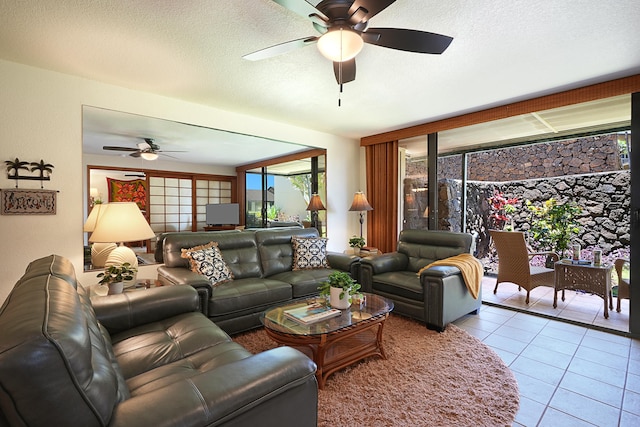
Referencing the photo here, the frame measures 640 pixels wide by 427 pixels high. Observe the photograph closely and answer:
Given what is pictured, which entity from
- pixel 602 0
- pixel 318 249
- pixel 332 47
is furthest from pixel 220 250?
pixel 602 0

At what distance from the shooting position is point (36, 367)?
0.71m

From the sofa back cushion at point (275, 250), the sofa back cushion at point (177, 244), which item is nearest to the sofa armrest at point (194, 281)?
the sofa back cushion at point (177, 244)

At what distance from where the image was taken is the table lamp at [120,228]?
94.2 inches

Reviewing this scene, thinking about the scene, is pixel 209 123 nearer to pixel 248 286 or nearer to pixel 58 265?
pixel 248 286

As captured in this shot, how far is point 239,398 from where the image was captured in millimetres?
995

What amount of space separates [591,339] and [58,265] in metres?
4.27

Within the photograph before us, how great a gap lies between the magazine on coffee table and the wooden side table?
120 inches

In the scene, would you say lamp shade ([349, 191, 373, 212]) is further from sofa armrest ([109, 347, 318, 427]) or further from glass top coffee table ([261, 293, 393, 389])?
sofa armrest ([109, 347, 318, 427])

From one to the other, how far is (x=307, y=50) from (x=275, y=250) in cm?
229

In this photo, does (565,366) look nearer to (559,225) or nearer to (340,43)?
(559,225)

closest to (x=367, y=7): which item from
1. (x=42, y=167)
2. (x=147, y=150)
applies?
(x=147, y=150)

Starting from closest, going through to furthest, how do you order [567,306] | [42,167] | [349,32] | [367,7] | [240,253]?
1. [367,7]
2. [349,32]
3. [42,167]
4. [240,253]
5. [567,306]

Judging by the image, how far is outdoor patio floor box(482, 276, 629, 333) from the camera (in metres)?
3.18

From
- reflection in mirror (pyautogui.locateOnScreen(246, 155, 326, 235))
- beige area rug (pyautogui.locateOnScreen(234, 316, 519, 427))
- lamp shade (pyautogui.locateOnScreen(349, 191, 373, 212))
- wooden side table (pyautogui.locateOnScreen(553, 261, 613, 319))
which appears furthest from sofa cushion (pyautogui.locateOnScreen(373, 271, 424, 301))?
wooden side table (pyautogui.locateOnScreen(553, 261, 613, 319))
